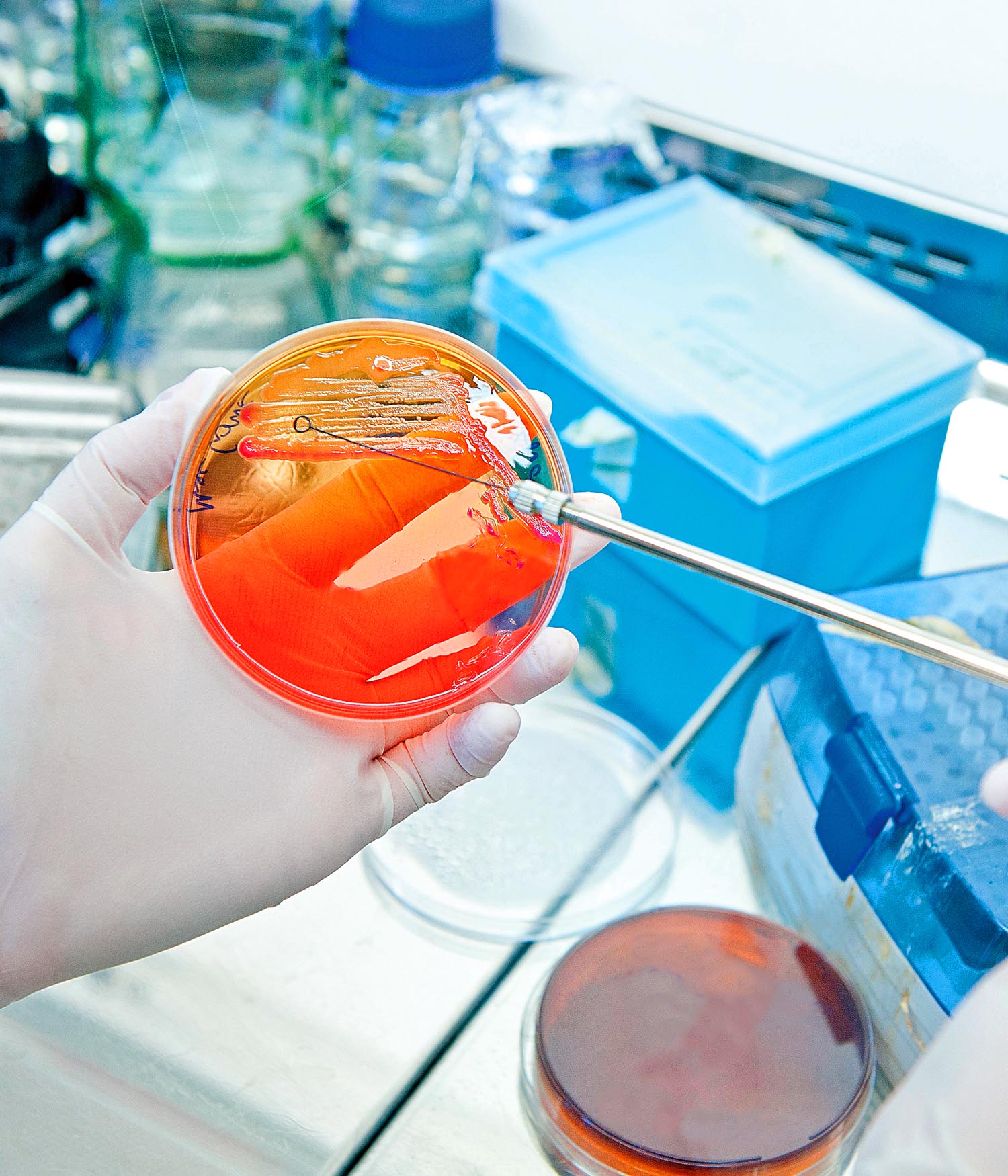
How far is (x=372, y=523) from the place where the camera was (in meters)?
0.89

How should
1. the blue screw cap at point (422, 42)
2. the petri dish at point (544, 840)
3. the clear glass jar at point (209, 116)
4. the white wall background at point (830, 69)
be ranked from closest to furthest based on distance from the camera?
1. the petri dish at point (544, 840)
2. the white wall background at point (830, 69)
3. the blue screw cap at point (422, 42)
4. the clear glass jar at point (209, 116)

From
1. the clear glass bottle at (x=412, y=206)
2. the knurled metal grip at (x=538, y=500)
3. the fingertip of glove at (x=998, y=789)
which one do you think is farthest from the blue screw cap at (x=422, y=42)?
the fingertip of glove at (x=998, y=789)

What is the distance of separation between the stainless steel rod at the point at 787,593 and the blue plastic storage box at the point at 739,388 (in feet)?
1.21

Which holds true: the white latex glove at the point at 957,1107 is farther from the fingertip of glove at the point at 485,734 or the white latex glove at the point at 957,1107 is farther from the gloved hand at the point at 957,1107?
the fingertip of glove at the point at 485,734

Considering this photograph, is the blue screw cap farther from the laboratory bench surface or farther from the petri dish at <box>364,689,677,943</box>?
the laboratory bench surface

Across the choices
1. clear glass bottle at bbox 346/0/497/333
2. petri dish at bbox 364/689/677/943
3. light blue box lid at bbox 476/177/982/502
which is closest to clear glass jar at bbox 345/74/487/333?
clear glass bottle at bbox 346/0/497/333

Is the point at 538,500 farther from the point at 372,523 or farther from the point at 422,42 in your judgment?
the point at 422,42

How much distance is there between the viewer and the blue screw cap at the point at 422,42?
4.80ft

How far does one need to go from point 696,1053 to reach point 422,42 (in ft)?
4.10

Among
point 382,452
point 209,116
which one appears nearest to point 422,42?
point 209,116

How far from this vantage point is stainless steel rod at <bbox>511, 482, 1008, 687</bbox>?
0.73 metres

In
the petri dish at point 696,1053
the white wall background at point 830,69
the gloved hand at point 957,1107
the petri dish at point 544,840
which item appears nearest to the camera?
the gloved hand at point 957,1107

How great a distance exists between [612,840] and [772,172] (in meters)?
0.97

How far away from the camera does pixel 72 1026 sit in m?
0.99
